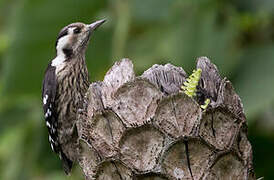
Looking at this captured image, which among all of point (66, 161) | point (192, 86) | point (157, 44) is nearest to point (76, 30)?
point (157, 44)

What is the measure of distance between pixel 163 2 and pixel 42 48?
99cm

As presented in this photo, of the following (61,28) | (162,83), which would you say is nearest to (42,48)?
(61,28)

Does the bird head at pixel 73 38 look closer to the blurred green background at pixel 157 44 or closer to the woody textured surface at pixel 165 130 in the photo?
the blurred green background at pixel 157 44

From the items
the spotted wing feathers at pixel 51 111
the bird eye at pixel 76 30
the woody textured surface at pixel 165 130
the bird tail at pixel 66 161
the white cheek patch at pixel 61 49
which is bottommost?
the woody textured surface at pixel 165 130

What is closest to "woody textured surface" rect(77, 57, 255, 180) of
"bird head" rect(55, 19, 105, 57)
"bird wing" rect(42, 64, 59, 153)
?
"bird wing" rect(42, 64, 59, 153)

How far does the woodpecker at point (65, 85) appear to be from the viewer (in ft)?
16.2

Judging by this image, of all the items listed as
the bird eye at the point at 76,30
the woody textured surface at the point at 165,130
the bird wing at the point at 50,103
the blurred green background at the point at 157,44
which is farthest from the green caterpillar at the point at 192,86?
the bird eye at the point at 76,30

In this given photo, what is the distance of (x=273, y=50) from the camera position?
510 centimetres

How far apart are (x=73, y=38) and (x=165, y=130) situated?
2767mm


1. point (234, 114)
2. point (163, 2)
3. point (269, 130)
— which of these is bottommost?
point (234, 114)

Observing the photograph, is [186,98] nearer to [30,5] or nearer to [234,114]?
[234,114]

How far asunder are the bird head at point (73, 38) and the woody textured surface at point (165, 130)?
7.91 feet

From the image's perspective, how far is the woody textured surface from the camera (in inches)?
103

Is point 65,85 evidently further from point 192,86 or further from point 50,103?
point 192,86
